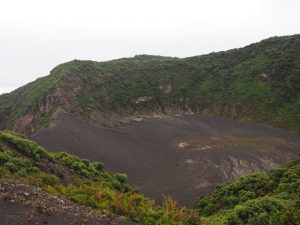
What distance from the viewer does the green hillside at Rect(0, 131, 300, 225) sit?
1434 cm

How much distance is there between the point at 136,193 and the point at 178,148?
30.9 metres

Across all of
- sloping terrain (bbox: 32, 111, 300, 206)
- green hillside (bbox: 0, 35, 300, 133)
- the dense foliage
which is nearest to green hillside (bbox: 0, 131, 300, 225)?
the dense foliage

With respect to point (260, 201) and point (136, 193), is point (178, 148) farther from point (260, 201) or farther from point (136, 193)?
point (260, 201)

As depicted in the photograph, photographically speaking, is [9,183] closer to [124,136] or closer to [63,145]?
[63,145]

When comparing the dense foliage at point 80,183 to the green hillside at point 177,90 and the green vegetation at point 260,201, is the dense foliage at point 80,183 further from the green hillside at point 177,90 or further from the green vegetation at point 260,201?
the green hillside at point 177,90

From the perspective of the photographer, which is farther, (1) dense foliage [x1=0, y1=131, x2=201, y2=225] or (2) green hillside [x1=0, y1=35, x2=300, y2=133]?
(2) green hillside [x1=0, y1=35, x2=300, y2=133]

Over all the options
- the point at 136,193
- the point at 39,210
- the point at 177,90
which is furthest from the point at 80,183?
the point at 177,90

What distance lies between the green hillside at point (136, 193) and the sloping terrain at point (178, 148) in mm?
10146

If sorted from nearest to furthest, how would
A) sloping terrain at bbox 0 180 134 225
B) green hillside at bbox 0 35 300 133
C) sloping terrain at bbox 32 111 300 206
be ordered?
sloping terrain at bbox 0 180 134 225 → sloping terrain at bbox 32 111 300 206 → green hillside at bbox 0 35 300 133

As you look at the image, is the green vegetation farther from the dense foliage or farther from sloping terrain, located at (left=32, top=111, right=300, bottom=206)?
sloping terrain, located at (left=32, top=111, right=300, bottom=206)

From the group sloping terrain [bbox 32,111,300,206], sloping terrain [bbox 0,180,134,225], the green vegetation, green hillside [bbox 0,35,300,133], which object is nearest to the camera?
sloping terrain [bbox 0,180,134,225]

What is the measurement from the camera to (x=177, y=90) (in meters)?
73.8

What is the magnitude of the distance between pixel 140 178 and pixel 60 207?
28.2 metres

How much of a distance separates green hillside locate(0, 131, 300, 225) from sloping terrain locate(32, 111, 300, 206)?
1015 cm
